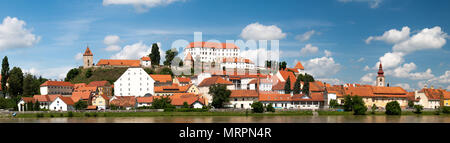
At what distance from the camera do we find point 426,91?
231 ft

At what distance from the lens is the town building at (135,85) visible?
73.4 meters

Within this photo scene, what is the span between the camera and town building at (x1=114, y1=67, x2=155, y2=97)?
241ft

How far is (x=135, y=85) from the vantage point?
73.8 metres

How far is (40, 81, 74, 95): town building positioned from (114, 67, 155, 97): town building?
1084 centimetres

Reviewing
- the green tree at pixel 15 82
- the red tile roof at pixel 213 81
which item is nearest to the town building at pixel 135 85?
the red tile roof at pixel 213 81

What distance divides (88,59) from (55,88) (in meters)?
25.1

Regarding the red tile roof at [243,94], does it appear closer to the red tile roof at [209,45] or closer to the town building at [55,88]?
the town building at [55,88]

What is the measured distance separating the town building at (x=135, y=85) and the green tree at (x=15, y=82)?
1469 centimetres

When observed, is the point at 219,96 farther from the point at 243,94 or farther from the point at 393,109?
the point at 393,109

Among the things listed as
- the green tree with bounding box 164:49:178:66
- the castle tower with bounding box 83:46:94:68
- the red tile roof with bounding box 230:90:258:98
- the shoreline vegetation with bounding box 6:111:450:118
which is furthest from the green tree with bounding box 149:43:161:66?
the shoreline vegetation with bounding box 6:111:450:118

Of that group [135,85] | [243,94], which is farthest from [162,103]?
[135,85]

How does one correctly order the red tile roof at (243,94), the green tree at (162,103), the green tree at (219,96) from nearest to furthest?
the green tree at (162,103)
the green tree at (219,96)
the red tile roof at (243,94)

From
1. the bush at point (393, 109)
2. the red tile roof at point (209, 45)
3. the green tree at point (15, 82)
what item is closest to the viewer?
the bush at point (393, 109)

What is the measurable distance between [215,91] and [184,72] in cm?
4045
